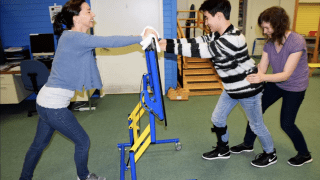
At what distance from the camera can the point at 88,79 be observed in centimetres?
167

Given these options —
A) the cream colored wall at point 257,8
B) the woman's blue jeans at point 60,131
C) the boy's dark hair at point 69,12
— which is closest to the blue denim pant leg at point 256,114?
the woman's blue jeans at point 60,131

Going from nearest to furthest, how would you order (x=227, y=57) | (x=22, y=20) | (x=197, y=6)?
(x=227, y=57) → (x=22, y=20) → (x=197, y=6)

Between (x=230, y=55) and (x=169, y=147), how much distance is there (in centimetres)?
152

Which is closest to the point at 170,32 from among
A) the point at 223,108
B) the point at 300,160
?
the point at 223,108

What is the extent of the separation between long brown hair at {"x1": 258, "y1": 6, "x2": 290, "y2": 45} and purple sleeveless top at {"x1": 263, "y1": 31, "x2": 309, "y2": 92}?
0.27 feet

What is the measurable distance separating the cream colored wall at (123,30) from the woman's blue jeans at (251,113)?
2.71 meters

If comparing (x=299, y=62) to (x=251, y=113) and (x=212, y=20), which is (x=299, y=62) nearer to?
(x=251, y=113)

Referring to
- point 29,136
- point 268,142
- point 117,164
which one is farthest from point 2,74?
point 268,142

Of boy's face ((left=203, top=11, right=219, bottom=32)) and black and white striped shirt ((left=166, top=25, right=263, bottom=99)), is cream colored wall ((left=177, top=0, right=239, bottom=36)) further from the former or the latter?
boy's face ((left=203, top=11, right=219, bottom=32))

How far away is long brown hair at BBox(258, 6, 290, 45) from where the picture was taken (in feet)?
6.07

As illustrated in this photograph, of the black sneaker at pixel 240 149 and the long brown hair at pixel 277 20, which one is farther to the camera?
the black sneaker at pixel 240 149

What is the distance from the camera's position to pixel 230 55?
1.80 m

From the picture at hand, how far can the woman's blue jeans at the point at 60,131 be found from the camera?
170 cm

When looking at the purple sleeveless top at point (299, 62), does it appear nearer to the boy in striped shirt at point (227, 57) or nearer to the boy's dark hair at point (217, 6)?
the boy in striped shirt at point (227, 57)
